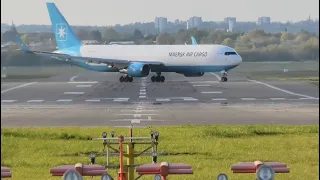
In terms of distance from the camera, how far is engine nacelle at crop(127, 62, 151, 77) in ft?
152

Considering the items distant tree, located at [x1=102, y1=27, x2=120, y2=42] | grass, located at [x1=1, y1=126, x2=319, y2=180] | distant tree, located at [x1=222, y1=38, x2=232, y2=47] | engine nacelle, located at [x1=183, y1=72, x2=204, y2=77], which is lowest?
engine nacelle, located at [x1=183, y1=72, x2=204, y2=77]

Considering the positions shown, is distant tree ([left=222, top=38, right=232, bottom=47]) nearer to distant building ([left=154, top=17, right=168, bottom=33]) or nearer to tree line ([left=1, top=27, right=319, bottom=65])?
tree line ([left=1, top=27, right=319, bottom=65])

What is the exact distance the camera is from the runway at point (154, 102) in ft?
77.4

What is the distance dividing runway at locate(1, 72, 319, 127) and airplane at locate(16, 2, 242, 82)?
784 mm

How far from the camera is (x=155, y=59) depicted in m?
48.2

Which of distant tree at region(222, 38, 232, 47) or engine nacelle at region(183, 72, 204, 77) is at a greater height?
distant tree at region(222, 38, 232, 47)

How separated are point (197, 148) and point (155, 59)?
33407mm

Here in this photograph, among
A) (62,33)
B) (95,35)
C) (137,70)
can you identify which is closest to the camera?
(137,70)

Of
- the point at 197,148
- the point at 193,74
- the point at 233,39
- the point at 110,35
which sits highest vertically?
the point at 110,35

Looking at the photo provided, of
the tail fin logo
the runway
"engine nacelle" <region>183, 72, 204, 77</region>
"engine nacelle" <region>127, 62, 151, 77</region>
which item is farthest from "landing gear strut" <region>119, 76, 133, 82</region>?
the tail fin logo

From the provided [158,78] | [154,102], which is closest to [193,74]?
[158,78]

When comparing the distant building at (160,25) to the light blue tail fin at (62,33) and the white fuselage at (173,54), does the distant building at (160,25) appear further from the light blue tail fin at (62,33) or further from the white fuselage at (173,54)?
the light blue tail fin at (62,33)

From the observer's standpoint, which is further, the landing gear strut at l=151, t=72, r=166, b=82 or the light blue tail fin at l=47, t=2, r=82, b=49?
the light blue tail fin at l=47, t=2, r=82, b=49

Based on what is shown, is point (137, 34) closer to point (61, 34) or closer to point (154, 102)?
point (61, 34)
